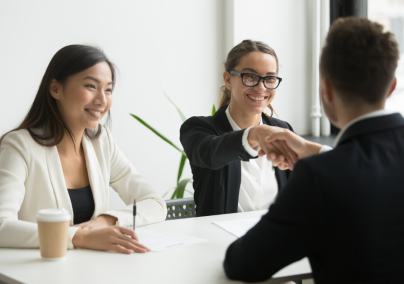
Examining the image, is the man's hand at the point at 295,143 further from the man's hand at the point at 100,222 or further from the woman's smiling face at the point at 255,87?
the man's hand at the point at 100,222

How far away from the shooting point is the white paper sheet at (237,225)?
5.23 ft

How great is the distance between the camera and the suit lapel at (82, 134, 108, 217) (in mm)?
1862

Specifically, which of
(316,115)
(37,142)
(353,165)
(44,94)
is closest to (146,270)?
(353,165)

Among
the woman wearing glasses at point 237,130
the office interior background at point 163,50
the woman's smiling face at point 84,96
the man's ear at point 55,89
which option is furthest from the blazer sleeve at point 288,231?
the office interior background at point 163,50

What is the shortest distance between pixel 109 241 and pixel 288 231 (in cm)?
65

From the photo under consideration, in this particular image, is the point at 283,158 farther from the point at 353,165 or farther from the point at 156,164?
the point at 156,164

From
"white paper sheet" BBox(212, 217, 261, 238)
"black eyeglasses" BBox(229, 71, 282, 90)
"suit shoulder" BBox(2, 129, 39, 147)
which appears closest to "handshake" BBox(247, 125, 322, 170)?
"white paper sheet" BBox(212, 217, 261, 238)

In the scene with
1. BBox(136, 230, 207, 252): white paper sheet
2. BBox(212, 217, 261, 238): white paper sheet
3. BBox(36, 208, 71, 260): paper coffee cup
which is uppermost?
BBox(36, 208, 71, 260): paper coffee cup

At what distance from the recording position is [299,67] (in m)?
3.79

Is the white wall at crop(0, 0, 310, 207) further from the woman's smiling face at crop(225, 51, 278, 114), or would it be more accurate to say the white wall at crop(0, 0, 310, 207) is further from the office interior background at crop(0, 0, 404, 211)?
the woman's smiling face at crop(225, 51, 278, 114)

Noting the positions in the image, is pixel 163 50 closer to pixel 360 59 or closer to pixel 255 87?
pixel 255 87

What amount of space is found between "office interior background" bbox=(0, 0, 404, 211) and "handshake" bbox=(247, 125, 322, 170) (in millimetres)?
1369

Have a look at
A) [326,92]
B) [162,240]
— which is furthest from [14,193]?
[326,92]

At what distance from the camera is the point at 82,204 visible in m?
1.84
